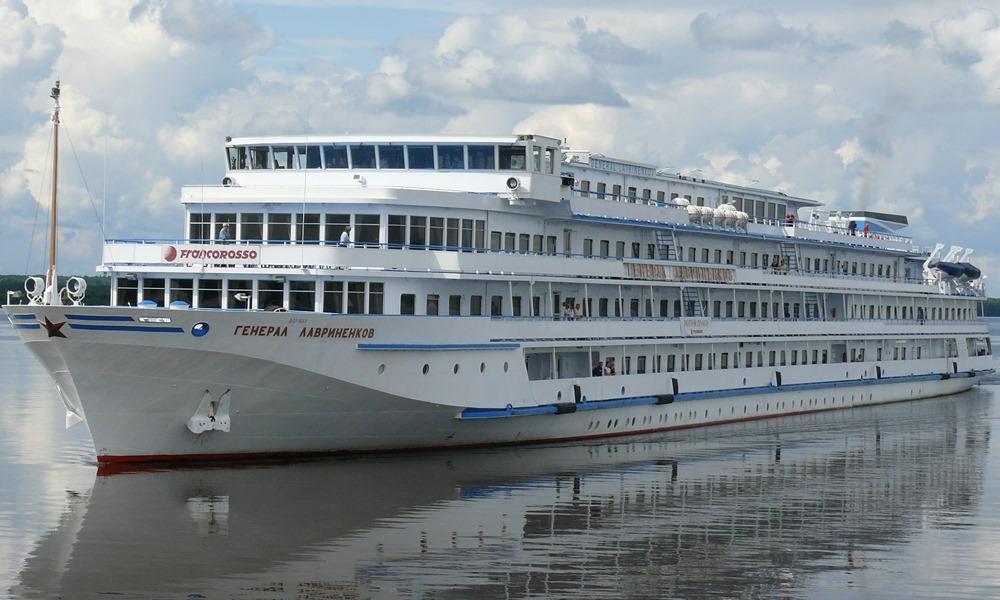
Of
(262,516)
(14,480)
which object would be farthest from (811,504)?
(14,480)

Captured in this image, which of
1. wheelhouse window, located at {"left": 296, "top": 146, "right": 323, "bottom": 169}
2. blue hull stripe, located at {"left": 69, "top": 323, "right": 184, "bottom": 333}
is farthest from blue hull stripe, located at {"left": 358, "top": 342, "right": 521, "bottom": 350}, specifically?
wheelhouse window, located at {"left": 296, "top": 146, "right": 323, "bottom": 169}

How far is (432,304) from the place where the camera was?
32.5 metres

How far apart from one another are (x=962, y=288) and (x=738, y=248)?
2327 cm

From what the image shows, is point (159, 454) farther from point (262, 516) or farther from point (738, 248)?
point (738, 248)

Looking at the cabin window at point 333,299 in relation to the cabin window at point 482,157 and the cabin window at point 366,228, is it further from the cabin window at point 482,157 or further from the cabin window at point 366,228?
the cabin window at point 482,157

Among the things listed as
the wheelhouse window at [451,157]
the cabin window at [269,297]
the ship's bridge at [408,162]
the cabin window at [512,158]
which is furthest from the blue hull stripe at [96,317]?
the cabin window at [512,158]

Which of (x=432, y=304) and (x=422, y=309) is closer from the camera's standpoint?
(x=422, y=309)

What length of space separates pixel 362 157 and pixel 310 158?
139 cm

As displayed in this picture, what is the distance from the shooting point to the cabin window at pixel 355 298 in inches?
1215

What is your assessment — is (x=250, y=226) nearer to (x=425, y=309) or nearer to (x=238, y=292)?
(x=238, y=292)

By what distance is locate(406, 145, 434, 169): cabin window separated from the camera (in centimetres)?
3559

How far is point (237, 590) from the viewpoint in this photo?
1966 cm

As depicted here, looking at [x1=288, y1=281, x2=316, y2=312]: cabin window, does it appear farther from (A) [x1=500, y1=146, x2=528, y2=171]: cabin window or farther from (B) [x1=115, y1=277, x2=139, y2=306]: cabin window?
(A) [x1=500, y1=146, x2=528, y2=171]: cabin window

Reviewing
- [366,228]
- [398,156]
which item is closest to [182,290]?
[366,228]
